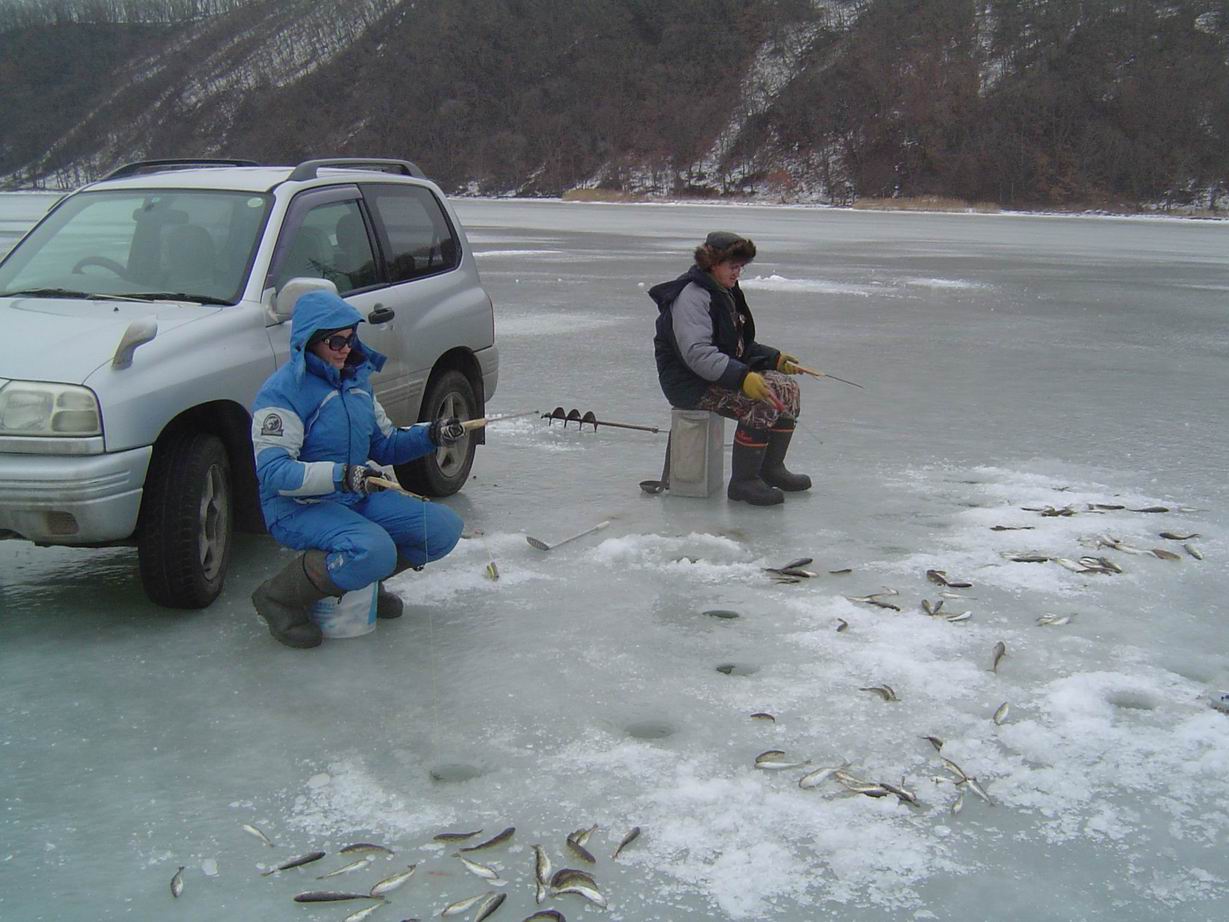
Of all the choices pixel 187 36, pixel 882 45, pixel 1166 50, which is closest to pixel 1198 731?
pixel 1166 50

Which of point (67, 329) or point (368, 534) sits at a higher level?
point (67, 329)

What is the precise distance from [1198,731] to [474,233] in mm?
30692

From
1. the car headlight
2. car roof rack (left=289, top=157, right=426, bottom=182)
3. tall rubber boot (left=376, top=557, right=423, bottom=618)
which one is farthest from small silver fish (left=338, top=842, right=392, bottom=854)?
car roof rack (left=289, top=157, right=426, bottom=182)

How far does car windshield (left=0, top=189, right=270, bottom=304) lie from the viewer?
18.0 ft

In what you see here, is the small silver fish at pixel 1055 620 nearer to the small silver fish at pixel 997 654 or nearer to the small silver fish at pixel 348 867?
the small silver fish at pixel 997 654

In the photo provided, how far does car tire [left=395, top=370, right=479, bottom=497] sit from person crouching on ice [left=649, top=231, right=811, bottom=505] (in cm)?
116

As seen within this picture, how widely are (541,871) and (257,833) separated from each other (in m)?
0.81

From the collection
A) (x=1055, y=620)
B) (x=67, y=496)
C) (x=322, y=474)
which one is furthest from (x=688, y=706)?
(x=67, y=496)

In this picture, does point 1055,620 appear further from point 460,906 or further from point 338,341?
point 338,341

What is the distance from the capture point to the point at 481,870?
3115 mm

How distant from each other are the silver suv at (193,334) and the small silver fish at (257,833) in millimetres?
1647

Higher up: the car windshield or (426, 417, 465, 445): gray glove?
the car windshield

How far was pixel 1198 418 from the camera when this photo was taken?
898cm

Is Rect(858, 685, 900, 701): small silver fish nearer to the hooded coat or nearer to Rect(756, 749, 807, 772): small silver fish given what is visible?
Rect(756, 749, 807, 772): small silver fish
